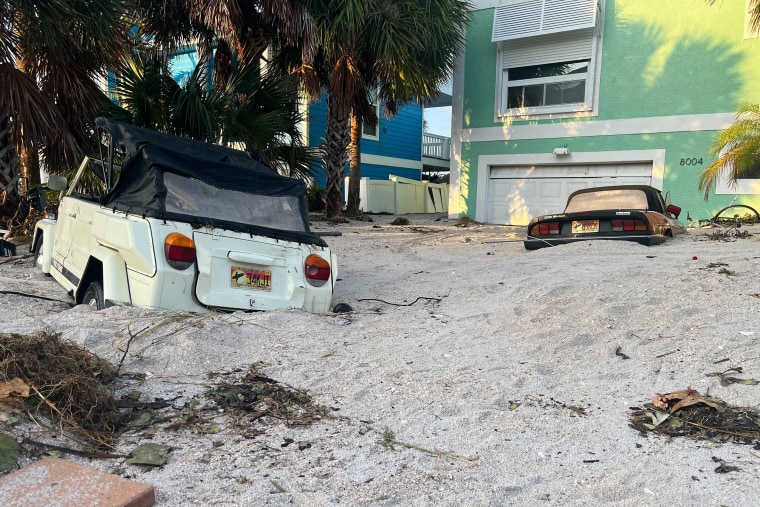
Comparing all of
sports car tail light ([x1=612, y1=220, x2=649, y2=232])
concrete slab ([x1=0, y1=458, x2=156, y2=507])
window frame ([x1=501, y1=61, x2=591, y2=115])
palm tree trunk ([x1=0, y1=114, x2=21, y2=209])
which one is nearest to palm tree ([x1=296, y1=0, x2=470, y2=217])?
window frame ([x1=501, y1=61, x2=591, y2=115])

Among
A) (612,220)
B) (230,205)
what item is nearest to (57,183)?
(230,205)

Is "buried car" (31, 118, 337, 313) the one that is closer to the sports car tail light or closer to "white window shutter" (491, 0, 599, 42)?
the sports car tail light

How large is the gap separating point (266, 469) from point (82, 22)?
8.07m

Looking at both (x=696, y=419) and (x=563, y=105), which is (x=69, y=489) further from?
(x=563, y=105)

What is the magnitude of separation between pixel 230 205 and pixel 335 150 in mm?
9879

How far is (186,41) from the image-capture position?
11781 mm

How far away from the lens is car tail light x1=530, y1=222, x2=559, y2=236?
8.73 meters

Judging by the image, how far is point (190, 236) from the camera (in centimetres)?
436

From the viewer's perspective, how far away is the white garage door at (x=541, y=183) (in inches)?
589

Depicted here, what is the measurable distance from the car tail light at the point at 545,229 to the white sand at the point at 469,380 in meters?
2.15

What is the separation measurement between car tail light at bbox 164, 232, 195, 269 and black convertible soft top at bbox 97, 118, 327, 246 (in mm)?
201

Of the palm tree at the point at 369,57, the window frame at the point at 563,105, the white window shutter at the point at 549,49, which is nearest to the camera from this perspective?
the palm tree at the point at 369,57

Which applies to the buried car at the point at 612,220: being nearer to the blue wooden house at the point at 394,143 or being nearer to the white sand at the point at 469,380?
the white sand at the point at 469,380

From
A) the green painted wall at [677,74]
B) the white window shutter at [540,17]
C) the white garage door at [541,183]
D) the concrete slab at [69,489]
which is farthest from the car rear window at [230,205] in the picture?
the white window shutter at [540,17]
